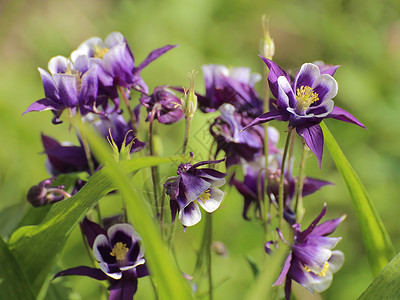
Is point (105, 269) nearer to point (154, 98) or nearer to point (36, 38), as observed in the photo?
point (154, 98)

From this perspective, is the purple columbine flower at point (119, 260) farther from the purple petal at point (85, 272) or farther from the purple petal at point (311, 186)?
the purple petal at point (311, 186)

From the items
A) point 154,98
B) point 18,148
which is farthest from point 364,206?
point 18,148

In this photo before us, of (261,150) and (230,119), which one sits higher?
(230,119)

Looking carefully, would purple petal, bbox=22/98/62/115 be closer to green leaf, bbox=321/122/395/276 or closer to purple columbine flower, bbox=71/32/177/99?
purple columbine flower, bbox=71/32/177/99

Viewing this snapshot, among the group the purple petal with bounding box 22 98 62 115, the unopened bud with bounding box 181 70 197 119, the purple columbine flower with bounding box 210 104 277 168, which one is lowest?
the purple columbine flower with bounding box 210 104 277 168

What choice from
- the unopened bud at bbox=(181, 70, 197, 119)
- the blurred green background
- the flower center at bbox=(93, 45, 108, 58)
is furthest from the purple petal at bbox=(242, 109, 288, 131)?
the blurred green background

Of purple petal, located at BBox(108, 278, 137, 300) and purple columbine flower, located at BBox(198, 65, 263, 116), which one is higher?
purple columbine flower, located at BBox(198, 65, 263, 116)

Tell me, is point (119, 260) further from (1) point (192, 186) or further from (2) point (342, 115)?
(2) point (342, 115)
